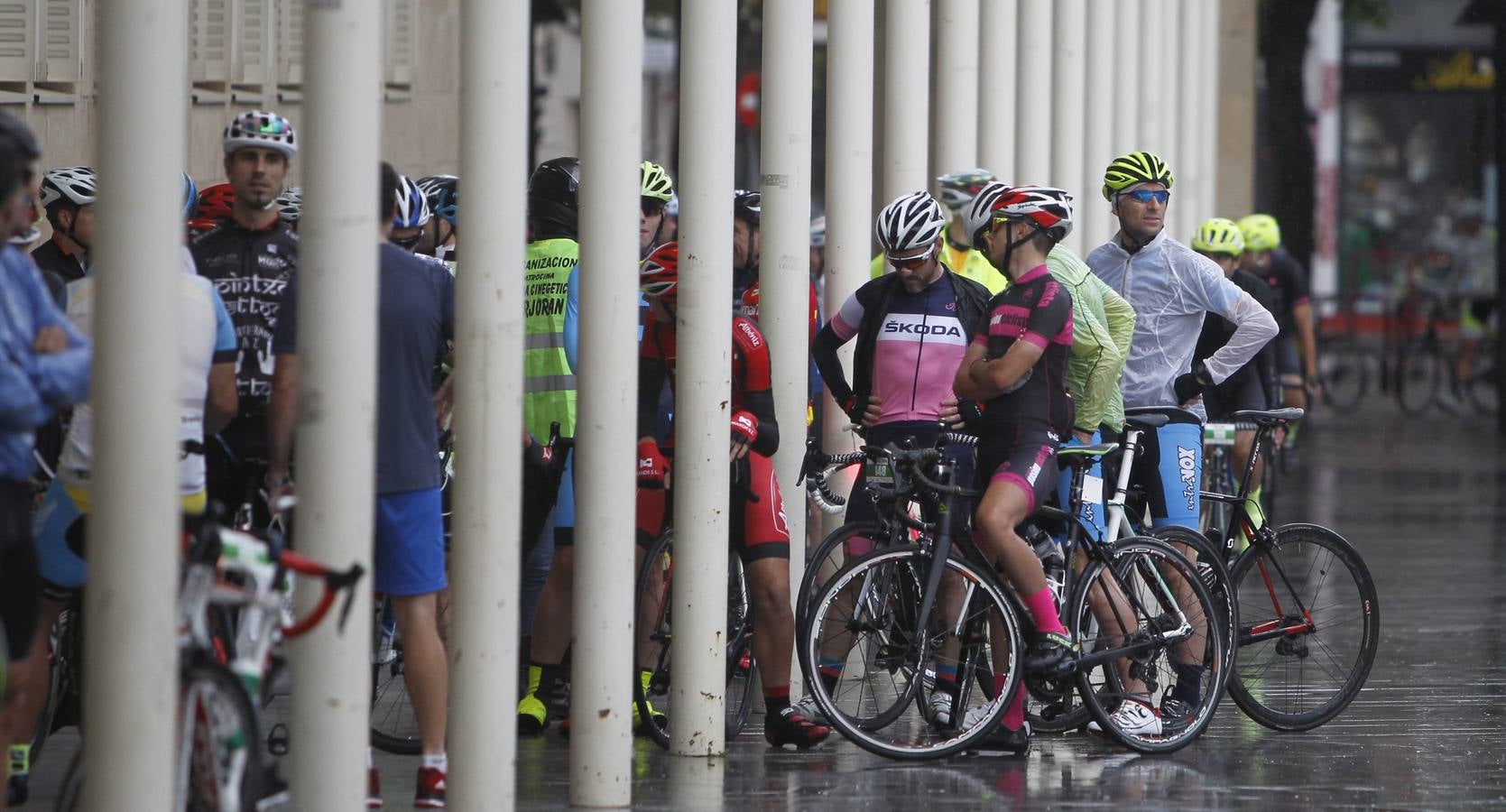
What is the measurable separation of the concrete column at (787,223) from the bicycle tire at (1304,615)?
1667 millimetres

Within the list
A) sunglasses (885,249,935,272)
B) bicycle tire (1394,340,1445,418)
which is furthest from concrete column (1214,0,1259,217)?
sunglasses (885,249,935,272)

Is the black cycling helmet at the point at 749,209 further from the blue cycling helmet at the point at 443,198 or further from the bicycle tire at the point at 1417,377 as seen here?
Result: the bicycle tire at the point at 1417,377

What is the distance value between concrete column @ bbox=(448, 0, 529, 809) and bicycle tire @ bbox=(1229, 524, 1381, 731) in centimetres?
321

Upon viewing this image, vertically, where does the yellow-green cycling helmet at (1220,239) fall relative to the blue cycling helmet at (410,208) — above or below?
above

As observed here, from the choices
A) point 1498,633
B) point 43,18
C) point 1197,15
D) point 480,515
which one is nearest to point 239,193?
point 480,515

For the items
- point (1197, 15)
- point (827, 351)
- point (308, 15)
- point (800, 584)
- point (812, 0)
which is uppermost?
point (1197, 15)

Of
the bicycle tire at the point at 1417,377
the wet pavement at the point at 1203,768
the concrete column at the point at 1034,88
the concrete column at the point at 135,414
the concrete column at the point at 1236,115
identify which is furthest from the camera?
the bicycle tire at the point at 1417,377

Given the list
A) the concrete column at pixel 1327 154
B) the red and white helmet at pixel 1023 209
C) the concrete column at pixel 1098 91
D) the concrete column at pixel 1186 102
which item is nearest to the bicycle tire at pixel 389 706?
the red and white helmet at pixel 1023 209

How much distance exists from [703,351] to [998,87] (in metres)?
4.32

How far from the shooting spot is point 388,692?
8.79 m

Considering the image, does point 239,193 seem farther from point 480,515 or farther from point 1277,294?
point 1277,294

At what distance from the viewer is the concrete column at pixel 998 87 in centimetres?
1150

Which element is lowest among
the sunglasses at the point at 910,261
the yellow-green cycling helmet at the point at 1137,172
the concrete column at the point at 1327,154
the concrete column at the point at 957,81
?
the sunglasses at the point at 910,261

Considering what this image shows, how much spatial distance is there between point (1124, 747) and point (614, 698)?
6.69 ft
